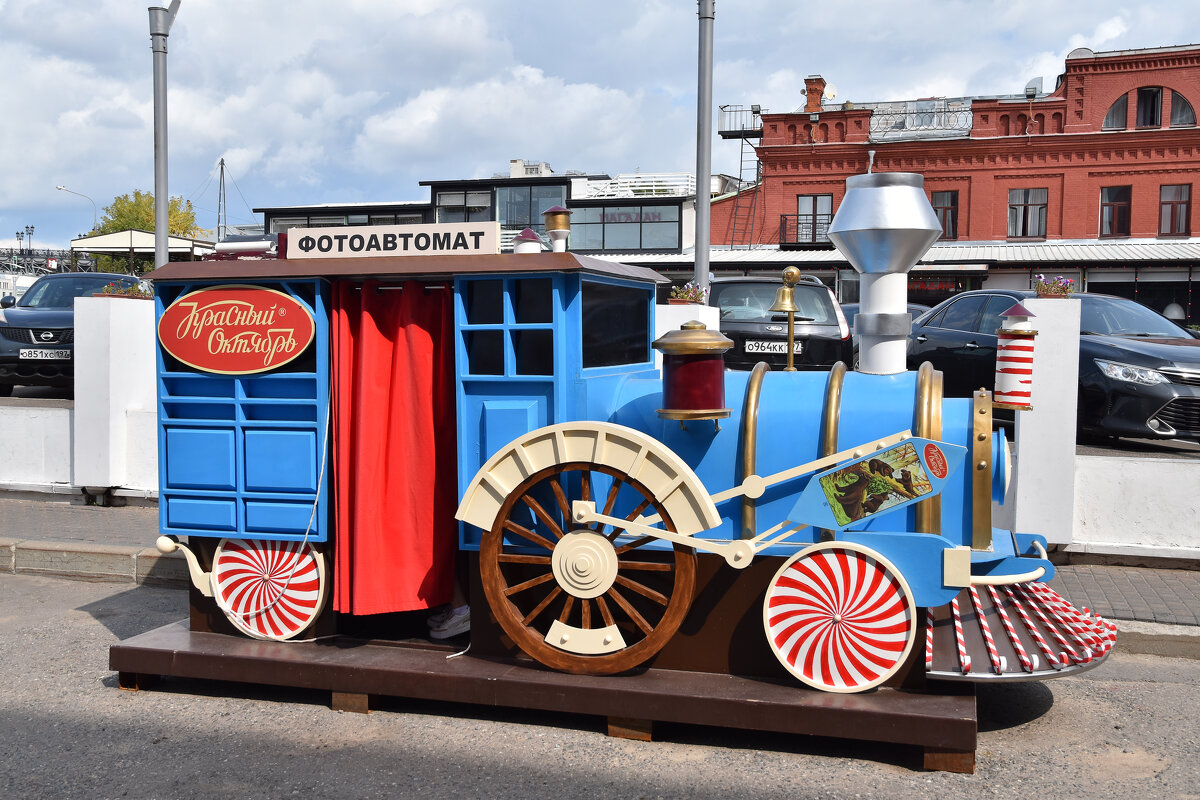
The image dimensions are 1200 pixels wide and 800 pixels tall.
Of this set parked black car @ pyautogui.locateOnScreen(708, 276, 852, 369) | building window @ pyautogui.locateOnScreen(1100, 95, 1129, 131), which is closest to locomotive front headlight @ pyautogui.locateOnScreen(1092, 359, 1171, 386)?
parked black car @ pyautogui.locateOnScreen(708, 276, 852, 369)

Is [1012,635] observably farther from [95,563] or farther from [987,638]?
[95,563]

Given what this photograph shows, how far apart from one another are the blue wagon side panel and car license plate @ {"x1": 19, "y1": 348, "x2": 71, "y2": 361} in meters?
9.19

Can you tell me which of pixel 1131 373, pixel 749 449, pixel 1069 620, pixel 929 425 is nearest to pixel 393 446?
pixel 749 449

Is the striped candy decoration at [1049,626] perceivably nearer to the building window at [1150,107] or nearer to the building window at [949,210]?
the building window at [949,210]

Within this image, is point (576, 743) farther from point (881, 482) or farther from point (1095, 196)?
point (1095, 196)

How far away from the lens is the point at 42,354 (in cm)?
1274

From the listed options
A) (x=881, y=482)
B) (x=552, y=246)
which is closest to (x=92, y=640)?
(x=552, y=246)

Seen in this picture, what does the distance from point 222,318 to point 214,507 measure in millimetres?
935

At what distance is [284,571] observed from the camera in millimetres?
4812

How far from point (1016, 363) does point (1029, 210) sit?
32655mm

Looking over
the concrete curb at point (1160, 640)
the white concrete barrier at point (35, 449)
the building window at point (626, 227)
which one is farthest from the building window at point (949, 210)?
the white concrete barrier at point (35, 449)

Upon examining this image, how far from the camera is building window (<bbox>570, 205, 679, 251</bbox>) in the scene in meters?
36.7

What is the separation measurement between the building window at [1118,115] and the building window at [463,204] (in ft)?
71.3

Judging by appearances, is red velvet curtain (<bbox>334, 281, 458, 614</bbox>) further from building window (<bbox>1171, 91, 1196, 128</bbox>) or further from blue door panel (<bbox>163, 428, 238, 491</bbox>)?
building window (<bbox>1171, 91, 1196, 128</bbox>)
